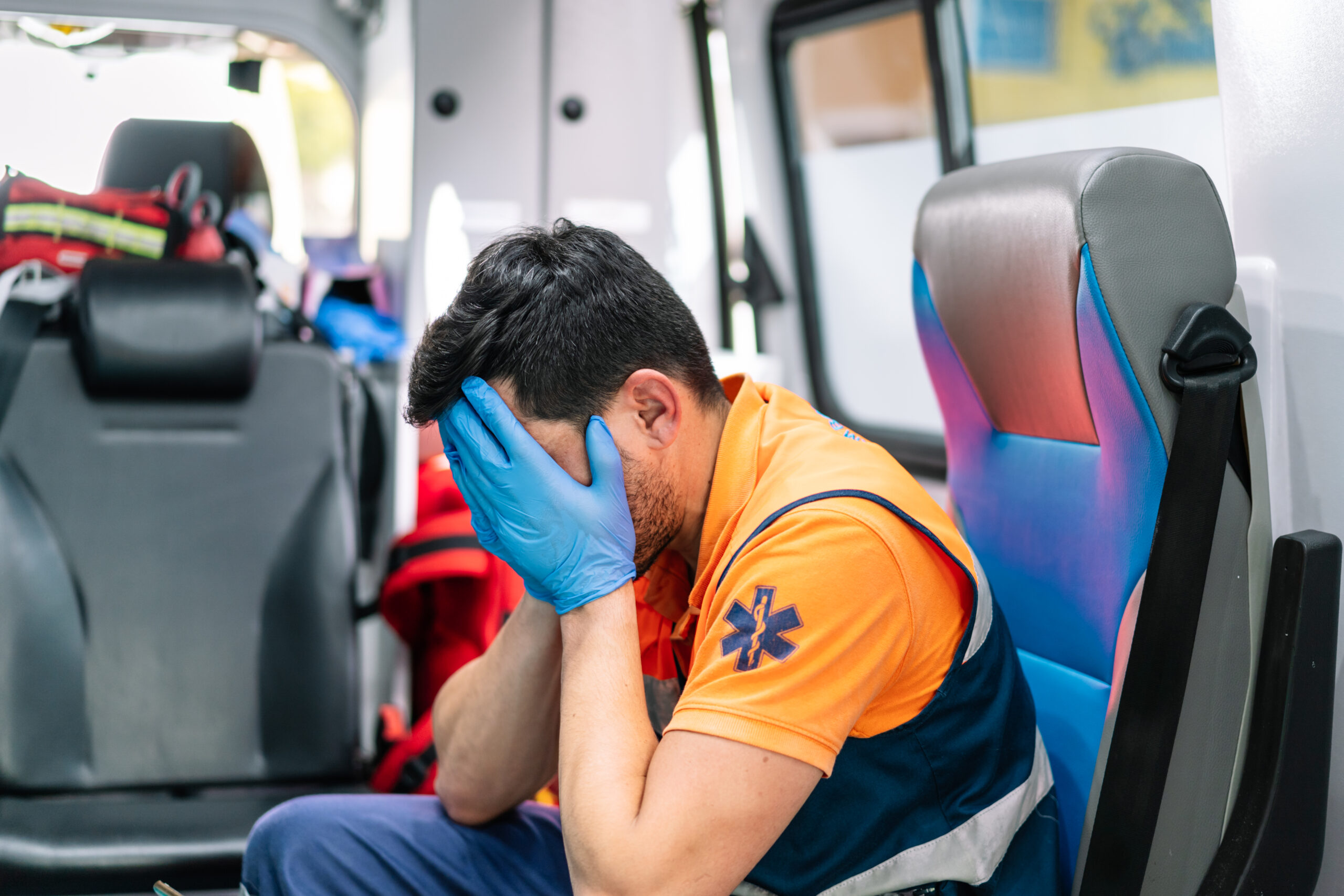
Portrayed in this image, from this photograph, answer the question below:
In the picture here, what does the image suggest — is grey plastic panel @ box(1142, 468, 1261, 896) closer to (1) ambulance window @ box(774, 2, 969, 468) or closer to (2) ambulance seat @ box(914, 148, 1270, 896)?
(2) ambulance seat @ box(914, 148, 1270, 896)

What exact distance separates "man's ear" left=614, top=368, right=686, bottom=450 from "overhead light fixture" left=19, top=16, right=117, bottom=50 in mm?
1518

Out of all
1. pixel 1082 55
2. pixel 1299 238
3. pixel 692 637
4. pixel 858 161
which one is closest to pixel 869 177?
pixel 858 161

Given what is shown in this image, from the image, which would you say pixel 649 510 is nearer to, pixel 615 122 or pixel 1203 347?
pixel 1203 347

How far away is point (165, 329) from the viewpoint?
5.86 ft

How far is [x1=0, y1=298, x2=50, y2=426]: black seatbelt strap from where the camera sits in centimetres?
176

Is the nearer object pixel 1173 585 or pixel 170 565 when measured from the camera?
pixel 1173 585

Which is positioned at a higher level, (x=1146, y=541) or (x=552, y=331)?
(x=552, y=331)

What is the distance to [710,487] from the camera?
1191 mm

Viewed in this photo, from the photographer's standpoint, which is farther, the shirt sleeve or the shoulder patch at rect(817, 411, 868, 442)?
the shoulder patch at rect(817, 411, 868, 442)

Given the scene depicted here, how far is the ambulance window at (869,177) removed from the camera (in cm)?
264

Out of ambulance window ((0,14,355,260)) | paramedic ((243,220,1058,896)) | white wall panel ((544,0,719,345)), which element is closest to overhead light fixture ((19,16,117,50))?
ambulance window ((0,14,355,260))

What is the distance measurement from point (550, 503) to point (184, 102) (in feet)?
5.15

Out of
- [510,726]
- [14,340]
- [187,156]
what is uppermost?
→ [187,156]

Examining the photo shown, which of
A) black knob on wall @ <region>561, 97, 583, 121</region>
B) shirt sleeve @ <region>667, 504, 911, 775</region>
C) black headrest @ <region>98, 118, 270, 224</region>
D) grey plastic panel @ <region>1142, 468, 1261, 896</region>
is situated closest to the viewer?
shirt sleeve @ <region>667, 504, 911, 775</region>
